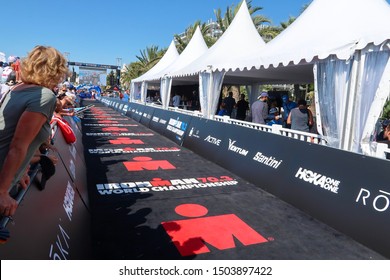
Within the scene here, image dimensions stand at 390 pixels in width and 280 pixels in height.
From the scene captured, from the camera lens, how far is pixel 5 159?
1629mm

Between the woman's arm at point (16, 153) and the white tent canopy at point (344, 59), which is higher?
the white tent canopy at point (344, 59)

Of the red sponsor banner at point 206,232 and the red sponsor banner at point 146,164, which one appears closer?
the red sponsor banner at point 206,232

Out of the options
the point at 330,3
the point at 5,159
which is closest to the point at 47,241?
the point at 5,159

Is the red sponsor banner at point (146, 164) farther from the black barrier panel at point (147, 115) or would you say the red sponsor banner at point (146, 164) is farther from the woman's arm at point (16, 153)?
the black barrier panel at point (147, 115)

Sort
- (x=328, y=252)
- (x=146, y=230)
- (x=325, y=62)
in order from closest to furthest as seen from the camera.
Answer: (x=328, y=252) < (x=146, y=230) < (x=325, y=62)

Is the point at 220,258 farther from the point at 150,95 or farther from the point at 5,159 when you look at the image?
the point at 150,95

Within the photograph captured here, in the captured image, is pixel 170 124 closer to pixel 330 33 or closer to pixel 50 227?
pixel 330 33

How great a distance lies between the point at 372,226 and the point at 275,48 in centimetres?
530

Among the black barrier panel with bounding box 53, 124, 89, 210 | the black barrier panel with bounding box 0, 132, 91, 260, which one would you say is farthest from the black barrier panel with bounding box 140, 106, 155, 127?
the black barrier panel with bounding box 0, 132, 91, 260

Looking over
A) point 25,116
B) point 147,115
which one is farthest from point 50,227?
point 147,115

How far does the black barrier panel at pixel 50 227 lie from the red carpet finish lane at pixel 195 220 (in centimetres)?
48

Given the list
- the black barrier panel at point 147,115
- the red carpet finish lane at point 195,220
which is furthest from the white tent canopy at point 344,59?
the black barrier panel at point 147,115

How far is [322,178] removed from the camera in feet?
13.8

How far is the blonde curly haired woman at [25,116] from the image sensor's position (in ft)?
Result: 5.17
